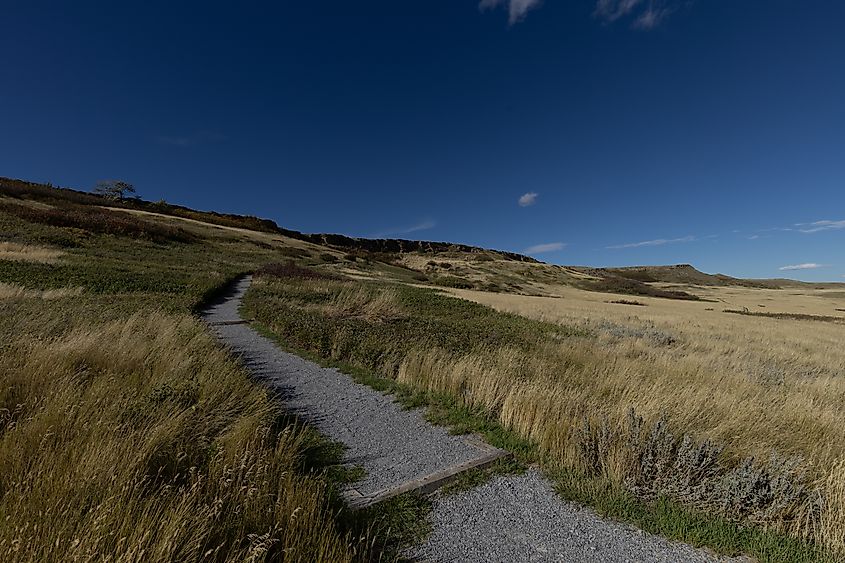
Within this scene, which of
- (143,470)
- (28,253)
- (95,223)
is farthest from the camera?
(95,223)

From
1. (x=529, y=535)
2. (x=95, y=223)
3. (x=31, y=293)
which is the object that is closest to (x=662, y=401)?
(x=529, y=535)

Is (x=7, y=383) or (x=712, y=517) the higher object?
(x=7, y=383)

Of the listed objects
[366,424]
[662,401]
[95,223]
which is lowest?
[366,424]

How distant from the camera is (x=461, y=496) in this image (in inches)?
174

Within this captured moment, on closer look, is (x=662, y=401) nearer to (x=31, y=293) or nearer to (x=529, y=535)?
(x=529, y=535)

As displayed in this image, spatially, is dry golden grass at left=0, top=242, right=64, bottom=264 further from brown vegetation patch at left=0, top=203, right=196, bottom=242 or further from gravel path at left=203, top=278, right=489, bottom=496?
gravel path at left=203, top=278, right=489, bottom=496

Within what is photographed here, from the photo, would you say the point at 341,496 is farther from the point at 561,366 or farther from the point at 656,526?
the point at 561,366

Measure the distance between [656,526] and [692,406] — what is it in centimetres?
342

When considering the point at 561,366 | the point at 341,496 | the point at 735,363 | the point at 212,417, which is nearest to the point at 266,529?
the point at 341,496

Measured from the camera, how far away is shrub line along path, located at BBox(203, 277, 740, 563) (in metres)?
3.61

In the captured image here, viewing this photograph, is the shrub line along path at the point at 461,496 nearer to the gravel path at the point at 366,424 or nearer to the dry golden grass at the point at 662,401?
the gravel path at the point at 366,424

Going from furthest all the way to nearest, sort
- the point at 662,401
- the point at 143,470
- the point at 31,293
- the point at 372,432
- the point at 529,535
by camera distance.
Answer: the point at 31,293 < the point at 662,401 < the point at 372,432 < the point at 529,535 < the point at 143,470

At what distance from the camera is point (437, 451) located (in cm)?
551

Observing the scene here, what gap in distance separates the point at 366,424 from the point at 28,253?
3088cm
